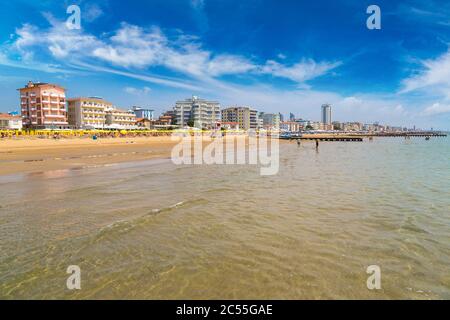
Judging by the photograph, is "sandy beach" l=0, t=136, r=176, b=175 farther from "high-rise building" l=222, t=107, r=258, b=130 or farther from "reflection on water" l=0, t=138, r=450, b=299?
"high-rise building" l=222, t=107, r=258, b=130

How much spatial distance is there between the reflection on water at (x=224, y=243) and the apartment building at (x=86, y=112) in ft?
295

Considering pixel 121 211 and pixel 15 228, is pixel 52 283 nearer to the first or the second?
pixel 15 228

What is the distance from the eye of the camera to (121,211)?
9.82 meters

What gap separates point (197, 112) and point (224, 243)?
147m

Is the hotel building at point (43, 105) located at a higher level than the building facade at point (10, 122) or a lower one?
higher

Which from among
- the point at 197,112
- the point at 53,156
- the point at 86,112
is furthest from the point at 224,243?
the point at 197,112

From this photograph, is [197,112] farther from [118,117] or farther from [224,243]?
[224,243]

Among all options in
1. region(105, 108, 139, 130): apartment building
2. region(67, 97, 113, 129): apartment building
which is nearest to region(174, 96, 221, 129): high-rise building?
region(105, 108, 139, 130): apartment building

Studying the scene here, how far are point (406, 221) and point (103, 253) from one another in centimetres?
886

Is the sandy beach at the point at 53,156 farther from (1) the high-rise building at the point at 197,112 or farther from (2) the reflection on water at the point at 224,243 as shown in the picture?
(1) the high-rise building at the point at 197,112

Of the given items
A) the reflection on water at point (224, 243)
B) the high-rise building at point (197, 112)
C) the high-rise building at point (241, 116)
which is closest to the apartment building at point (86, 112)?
the high-rise building at point (197, 112)

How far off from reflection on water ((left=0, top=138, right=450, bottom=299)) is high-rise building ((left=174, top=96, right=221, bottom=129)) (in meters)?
140

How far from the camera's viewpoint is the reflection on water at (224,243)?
5.07 metres

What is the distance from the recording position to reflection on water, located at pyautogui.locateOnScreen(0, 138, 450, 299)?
5.07 meters
